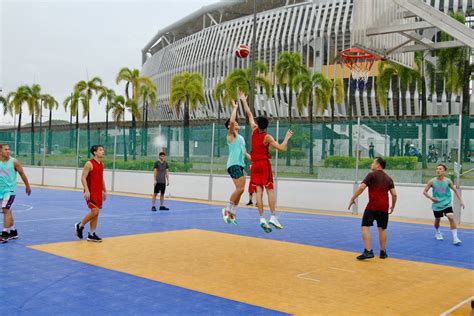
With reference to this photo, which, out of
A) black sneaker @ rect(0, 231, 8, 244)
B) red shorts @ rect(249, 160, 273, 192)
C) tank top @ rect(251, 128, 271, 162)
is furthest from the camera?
black sneaker @ rect(0, 231, 8, 244)

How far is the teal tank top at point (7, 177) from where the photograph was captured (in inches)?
426

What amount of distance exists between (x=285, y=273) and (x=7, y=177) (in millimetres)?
6026

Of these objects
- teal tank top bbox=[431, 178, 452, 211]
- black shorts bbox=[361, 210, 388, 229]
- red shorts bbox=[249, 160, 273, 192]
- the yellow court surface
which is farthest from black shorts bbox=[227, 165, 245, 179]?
teal tank top bbox=[431, 178, 452, 211]

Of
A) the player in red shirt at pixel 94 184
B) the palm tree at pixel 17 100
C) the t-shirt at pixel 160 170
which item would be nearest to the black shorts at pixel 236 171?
the player in red shirt at pixel 94 184

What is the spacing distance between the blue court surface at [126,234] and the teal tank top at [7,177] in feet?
3.55

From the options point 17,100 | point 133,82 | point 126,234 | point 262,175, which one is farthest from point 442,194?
point 17,100

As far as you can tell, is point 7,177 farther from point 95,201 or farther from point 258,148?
point 258,148

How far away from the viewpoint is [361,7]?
11727 mm

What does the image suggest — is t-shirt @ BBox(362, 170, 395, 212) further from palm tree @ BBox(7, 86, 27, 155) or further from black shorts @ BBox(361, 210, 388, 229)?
palm tree @ BBox(7, 86, 27, 155)

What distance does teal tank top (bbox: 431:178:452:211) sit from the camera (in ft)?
40.6

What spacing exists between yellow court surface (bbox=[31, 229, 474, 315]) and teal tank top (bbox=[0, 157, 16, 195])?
4.79 feet

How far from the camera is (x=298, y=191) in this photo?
2033 cm

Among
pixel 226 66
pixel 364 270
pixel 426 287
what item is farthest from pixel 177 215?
pixel 226 66

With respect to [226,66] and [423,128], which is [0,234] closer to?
[423,128]
